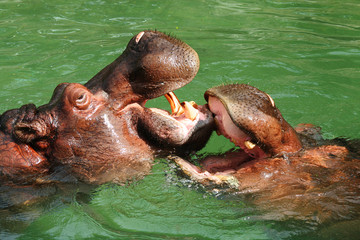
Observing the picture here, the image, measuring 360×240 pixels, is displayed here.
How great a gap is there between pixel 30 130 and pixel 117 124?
0.80 m

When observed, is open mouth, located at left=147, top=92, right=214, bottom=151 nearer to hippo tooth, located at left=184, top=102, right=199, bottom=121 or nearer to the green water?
hippo tooth, located at left=184, top=102, right=199, bottom=121

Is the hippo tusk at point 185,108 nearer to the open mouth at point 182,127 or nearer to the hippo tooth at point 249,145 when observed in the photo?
the open mouth at point 182,127

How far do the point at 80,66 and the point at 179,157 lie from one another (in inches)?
203

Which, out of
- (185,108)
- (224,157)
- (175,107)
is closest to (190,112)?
(185,108)

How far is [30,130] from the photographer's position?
436 centimetres

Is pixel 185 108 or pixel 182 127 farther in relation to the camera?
pixel 185 108

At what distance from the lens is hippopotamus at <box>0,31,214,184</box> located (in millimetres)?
4285

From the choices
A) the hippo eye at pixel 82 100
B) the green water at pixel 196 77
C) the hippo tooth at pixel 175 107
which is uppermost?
the hippo eye at pixel 82 100

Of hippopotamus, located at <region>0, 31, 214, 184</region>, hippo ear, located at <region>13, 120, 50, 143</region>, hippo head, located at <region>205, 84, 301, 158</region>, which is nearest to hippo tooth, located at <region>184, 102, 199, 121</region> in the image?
hippopotamus, located at <region>0, 31, 214, 184</region>

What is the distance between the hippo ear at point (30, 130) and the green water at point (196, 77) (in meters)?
0.63

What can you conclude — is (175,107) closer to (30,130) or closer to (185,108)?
(185,108)

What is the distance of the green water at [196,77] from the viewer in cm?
458

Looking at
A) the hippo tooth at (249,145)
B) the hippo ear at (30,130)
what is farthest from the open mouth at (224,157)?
the hippo ear at (30,130)

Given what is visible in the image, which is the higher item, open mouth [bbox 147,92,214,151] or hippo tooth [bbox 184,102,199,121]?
hippo tooth [bbox 184,102,199,121]
